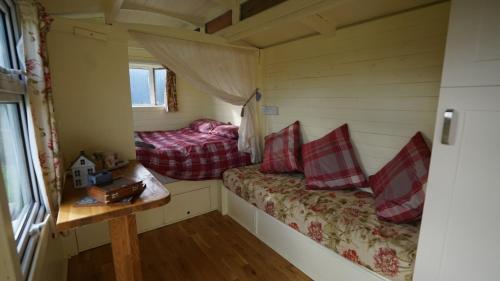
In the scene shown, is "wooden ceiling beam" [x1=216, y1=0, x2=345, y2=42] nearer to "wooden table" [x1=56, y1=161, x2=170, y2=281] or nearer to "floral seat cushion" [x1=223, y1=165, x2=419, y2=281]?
"floral seat cushion" [x1=223, y1=165, x2=419, y2=281]

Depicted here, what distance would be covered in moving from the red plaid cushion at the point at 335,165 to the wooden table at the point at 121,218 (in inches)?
52.6

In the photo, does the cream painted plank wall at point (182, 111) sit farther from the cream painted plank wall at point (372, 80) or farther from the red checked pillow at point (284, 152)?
the cream painted plank wall at point (372, 80)

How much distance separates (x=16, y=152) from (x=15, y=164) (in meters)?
0.08

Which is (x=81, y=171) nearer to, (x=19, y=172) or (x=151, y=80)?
(x=19, y=172)

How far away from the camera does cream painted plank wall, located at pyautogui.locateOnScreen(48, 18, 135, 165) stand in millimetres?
1961

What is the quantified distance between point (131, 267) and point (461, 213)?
5.57 feet

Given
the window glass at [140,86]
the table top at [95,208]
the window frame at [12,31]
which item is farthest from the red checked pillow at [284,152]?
the window glass at [140,86]

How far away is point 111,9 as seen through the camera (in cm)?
195

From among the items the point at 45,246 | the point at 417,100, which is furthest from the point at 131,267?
the point at 417,100

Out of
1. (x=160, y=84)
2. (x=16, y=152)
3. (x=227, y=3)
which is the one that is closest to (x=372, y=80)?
(x=227, y=3)

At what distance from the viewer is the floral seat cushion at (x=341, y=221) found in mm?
1380

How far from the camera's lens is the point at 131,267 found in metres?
1.45

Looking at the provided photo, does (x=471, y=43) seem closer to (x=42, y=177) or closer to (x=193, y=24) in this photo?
(x=42, y=177)

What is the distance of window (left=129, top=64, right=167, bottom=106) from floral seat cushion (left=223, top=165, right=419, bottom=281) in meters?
2.86
